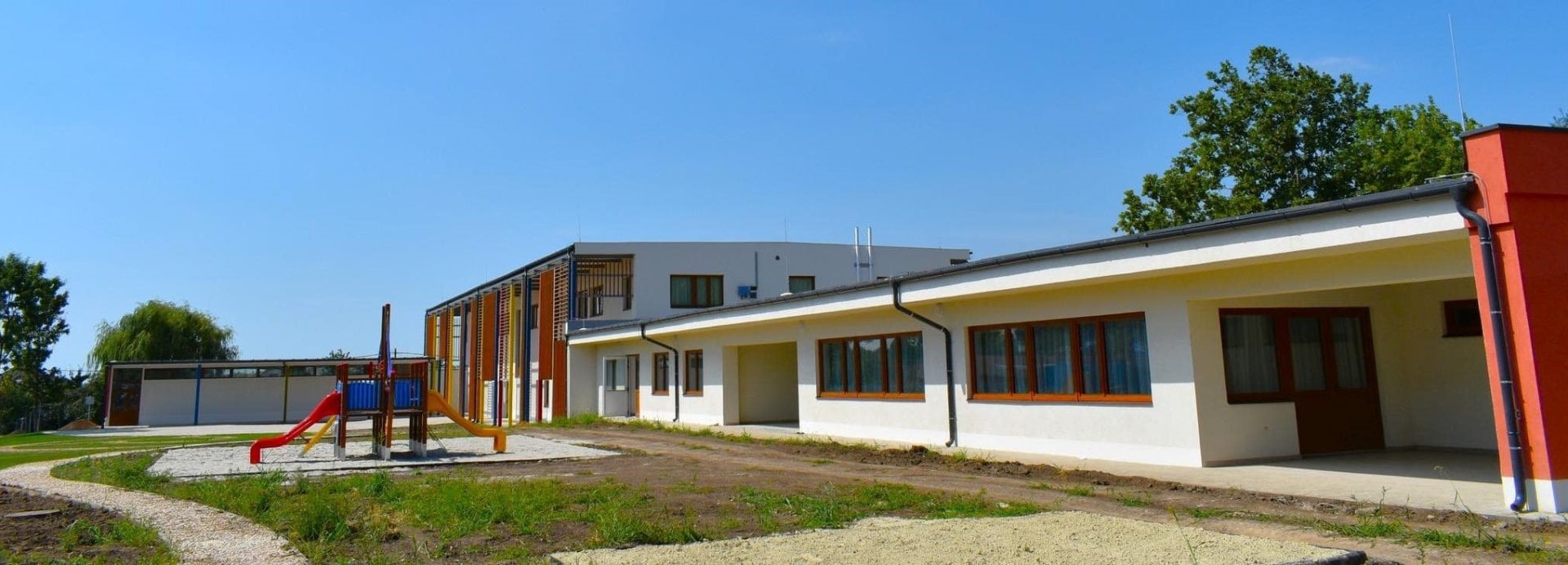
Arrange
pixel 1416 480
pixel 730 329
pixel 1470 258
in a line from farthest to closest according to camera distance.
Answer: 1. pixel 730 329
2. pixel 1416 480
3. pixel 1470 258

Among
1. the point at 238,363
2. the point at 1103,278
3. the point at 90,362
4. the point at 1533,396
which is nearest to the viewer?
the point at 1533,396

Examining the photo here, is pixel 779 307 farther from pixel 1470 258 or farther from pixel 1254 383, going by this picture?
pixel 1470 258

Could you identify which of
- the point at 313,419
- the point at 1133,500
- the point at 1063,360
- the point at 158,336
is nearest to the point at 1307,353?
the point at 1063,360

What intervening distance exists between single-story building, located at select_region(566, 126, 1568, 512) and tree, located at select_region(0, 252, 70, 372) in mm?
52818

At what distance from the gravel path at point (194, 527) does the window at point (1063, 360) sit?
9.98 m

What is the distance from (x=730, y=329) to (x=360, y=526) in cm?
1503

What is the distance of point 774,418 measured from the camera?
2409cm

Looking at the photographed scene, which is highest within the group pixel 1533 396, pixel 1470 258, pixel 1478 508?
pixel 1470 258

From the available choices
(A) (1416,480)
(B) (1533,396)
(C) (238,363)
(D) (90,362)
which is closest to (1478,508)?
(B) (1533,396)

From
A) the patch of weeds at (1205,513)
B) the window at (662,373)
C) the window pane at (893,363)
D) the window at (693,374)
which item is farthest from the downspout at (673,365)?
the patch of weeds at (1205,513)

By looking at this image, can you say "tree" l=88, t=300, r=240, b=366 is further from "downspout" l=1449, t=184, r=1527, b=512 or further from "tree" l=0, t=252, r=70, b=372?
"downspout" l=1449, t=184, r=1527, b=512

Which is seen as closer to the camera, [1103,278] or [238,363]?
[1103,278]

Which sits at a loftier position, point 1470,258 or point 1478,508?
point 1470,258

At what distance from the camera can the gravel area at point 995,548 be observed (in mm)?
6195
